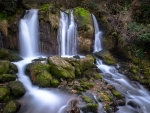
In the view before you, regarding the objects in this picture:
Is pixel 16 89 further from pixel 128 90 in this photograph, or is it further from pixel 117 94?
pixel 128 90

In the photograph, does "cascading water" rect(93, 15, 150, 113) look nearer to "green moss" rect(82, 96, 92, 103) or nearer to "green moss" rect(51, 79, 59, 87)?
"green moss" rect(82, 96, 92, 103)

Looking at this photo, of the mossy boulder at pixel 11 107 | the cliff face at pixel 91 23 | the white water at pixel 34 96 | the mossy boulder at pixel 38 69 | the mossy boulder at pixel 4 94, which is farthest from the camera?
the cliff face at pixel 91 23

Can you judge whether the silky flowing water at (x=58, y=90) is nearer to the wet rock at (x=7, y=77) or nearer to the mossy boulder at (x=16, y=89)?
the mossy boulder at (x=16, y=89)

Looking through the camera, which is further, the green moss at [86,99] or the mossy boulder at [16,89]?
the green moss at [86,99]

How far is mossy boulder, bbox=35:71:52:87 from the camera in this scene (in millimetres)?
7527

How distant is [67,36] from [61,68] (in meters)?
4.20

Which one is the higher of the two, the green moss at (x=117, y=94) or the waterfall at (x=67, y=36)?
the waterfall at (x=67, y=36)

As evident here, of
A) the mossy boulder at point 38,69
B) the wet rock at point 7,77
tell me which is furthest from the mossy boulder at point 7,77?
the mossy boulder at point 38,69

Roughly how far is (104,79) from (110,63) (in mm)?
2156

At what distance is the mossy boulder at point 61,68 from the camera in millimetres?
7941

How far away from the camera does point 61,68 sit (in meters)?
8.04

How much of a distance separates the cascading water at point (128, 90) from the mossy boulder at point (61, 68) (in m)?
2.03

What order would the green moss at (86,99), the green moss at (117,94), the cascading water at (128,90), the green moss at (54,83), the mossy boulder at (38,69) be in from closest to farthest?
1. the green moss at (86,99)
2. the cascading water at (128,90)
3. the green moss at (117,94)
4. the green moss at (54,83)
5. the mossy boulder at (38,69)

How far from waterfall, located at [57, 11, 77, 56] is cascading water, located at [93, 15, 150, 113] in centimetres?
217
